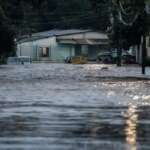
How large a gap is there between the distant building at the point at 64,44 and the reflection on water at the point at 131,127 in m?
103

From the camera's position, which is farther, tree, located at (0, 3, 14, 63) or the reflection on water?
tree, located at (0, 3, 14, 63)

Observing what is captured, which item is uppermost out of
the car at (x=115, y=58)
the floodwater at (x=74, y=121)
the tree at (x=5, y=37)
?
the tree at (x=5, y=37)

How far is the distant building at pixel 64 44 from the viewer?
403 ft

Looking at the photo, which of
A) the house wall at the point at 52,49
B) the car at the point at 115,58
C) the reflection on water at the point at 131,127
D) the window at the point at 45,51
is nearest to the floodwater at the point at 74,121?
the reflection on water at the point at 131,127

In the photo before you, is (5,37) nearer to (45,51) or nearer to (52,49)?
(52,49)

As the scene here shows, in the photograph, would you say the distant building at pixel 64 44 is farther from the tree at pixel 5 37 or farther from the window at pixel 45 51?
the tree at pixel 5 37

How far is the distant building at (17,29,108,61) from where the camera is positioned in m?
123

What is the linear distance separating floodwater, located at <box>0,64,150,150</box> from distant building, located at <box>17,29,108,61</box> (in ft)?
321

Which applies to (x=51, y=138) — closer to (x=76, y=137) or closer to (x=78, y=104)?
(x=76, y=137)

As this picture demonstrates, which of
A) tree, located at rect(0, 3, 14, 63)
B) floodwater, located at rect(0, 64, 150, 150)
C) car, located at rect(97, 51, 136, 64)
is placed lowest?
car, located at rect(97, 51, 136, 64)

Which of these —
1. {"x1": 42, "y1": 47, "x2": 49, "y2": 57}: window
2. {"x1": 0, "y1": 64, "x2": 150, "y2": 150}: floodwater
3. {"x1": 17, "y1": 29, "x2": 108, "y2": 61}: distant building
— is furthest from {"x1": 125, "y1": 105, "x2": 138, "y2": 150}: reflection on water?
{"x1": 42, "y1": 47, "x2": 49, "y2": 57}: window

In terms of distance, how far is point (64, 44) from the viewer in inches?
4914

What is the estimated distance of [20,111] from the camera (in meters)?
18.2

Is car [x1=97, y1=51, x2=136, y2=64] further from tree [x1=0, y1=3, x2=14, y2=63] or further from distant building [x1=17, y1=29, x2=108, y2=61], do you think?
distant building [x1=17, y1=29, x2=108, y2=61]
